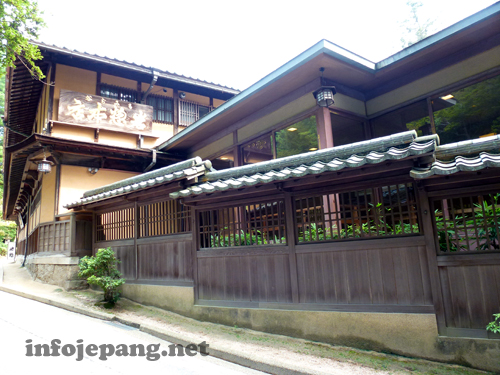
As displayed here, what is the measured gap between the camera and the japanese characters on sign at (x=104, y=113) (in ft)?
43.1

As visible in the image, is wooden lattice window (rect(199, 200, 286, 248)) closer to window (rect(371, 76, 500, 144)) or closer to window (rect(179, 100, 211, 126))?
window (rect(371, 76, 500, 144))

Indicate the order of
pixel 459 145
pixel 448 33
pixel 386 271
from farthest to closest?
pixel 448 33
pixel 386 271
pixel 459 145

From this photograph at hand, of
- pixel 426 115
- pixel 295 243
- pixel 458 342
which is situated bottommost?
pixel 458 342

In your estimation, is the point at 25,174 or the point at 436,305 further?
the point at 25,174

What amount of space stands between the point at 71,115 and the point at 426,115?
12.1 metres

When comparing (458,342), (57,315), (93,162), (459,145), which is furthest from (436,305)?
(93,162)

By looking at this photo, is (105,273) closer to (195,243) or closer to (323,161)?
(195,243)

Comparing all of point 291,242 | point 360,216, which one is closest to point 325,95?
point 360,216

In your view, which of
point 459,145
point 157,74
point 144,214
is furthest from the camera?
point 157,74

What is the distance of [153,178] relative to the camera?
32.2 ft

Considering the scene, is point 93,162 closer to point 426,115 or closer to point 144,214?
point 144,214

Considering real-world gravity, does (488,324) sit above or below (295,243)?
below

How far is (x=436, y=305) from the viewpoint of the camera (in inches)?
214

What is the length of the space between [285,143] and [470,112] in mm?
4821
